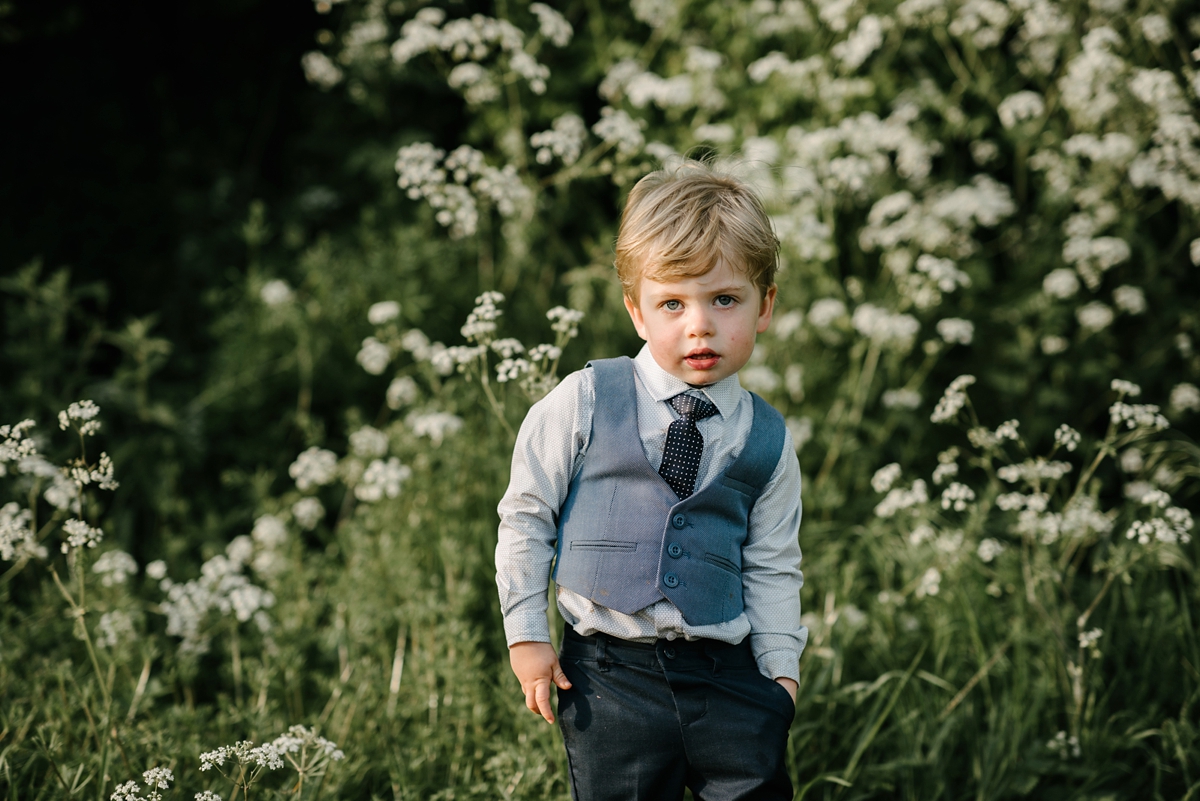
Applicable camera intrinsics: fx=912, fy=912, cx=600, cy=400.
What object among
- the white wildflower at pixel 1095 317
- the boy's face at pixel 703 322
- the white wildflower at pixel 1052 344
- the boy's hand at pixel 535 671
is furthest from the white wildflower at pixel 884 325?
the boy's hand at pixel 535 671

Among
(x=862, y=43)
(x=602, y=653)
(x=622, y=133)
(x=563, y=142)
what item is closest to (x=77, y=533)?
(x=602, y=653)

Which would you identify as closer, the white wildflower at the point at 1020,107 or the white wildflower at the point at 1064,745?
the white wildflower at the point at 1064,745

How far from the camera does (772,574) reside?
2168mm

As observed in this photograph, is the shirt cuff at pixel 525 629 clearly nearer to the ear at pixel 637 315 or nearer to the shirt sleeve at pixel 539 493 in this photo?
the shirt sleeve at pixel 539 493

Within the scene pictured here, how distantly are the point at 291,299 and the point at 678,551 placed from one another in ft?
10.6

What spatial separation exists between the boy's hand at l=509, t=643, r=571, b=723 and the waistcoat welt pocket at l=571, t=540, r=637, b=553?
9.2 inches

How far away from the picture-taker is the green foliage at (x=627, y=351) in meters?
2.91

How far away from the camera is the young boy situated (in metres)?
2.01

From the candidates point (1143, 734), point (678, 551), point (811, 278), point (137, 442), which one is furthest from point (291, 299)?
point (1143, 734)

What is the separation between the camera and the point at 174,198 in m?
5.59

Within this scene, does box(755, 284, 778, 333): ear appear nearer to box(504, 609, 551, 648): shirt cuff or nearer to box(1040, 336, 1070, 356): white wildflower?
box(504, 609, 551, 648): shirt cuff

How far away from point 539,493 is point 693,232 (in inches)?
26.7

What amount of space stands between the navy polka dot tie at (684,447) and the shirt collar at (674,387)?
20 millimetres

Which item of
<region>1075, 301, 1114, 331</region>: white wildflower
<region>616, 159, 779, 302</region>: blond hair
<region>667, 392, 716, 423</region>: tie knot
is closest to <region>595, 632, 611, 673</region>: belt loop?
<region>667, 392, 716, 423</region>: tie knot
